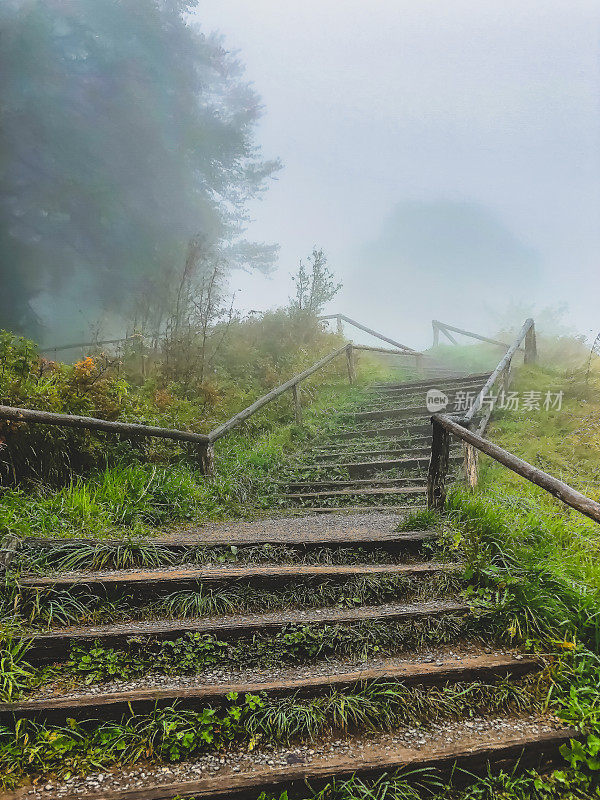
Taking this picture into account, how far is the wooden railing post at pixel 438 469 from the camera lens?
3.64m

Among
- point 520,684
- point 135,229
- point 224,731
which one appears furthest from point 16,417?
point 135,229

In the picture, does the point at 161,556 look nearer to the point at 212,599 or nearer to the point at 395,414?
the point at 212,599

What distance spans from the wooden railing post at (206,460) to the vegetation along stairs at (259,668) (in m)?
1.93

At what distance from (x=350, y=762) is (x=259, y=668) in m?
0.61

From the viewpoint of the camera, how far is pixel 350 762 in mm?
1739

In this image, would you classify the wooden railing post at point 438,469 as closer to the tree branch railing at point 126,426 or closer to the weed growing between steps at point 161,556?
the weed growing between steps at point 161,556

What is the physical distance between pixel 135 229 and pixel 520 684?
35.4 ft

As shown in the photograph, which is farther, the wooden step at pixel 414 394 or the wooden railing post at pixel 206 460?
the wooden step at pixel 414 394

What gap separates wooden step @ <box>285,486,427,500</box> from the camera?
503 centimetres

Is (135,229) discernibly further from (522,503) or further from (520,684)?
(520,684)

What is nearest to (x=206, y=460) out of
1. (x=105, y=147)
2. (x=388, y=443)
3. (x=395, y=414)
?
(x=388, y=443)

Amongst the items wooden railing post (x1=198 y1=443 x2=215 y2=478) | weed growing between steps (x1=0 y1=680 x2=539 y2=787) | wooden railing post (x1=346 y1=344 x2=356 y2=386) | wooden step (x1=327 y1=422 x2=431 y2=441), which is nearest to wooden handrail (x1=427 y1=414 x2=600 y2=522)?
weed growing between steps (x1=0 y1=680 x2=539 y2=787)

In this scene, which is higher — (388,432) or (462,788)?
(388,432)

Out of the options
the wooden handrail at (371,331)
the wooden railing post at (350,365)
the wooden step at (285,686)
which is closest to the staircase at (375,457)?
the wooden railing post at (350,365)
